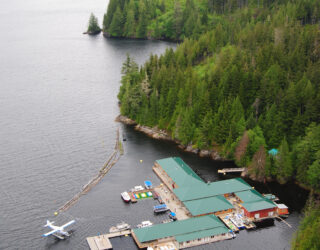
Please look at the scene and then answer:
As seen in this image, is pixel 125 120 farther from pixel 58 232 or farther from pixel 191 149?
pixel 58 232

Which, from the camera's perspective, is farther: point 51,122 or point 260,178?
point 51,122

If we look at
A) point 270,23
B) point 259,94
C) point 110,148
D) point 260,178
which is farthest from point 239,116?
point 270,23

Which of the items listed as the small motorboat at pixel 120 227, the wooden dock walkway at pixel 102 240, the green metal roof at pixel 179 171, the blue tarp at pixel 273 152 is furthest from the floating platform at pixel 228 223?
the blue tarp at pixel 273 152

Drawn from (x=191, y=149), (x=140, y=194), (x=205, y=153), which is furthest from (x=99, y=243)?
(x=191, y=149)

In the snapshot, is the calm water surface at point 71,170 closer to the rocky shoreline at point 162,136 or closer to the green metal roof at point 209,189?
the rocky shoreline at point 162,136

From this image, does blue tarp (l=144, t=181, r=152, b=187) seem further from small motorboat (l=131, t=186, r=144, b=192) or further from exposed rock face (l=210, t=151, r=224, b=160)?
exposed rock face (l=210, t=151, r=224, b=160)

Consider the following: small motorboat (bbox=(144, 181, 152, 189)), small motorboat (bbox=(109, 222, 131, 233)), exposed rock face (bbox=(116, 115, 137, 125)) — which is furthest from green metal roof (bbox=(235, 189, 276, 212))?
exposed rock face (bbox=(116, 115, 137, 125))

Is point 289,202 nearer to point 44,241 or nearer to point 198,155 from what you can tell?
point 198,155
